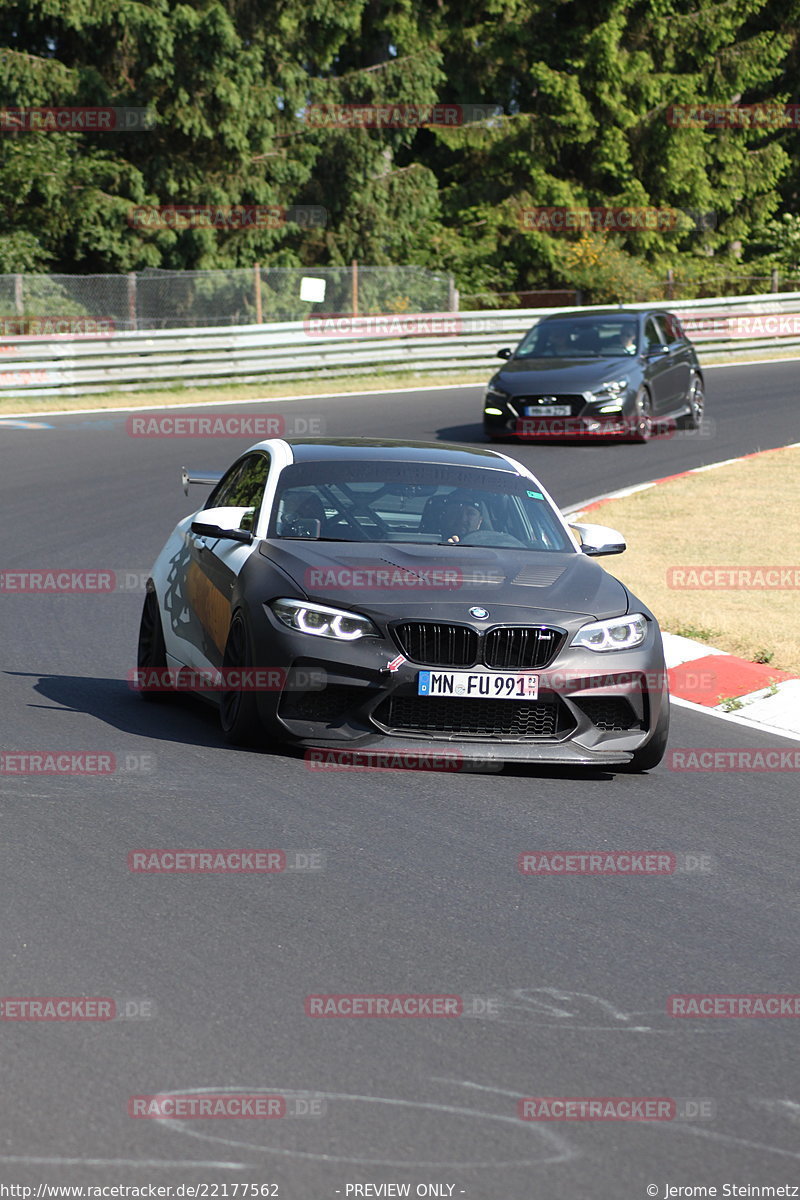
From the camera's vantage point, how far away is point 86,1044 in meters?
4.77

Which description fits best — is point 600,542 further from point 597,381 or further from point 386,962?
point 597,381

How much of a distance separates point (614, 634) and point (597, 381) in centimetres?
1519

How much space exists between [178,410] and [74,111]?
12.1m

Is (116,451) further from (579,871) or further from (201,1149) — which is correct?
(201,1149)

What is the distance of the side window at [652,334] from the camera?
79.2ft

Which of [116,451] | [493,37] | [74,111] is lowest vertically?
[116,451]

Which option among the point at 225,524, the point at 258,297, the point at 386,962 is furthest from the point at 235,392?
the point at 386,962

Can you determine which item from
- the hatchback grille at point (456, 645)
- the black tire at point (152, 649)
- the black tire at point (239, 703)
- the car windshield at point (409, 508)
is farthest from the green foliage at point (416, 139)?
the hatchback grille at point (456, 645)

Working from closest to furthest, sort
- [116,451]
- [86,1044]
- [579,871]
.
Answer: [86,1044] → [579,871] → [116,451]

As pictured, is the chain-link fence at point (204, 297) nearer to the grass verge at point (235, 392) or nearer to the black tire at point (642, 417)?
the grass verge at point (235, 392)

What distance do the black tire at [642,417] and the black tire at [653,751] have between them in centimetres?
1535

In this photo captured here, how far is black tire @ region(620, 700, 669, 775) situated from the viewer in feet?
27.1

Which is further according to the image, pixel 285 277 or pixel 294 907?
pixel 285 277

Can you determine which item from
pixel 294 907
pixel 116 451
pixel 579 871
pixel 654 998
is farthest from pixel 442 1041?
pixel 116 451
